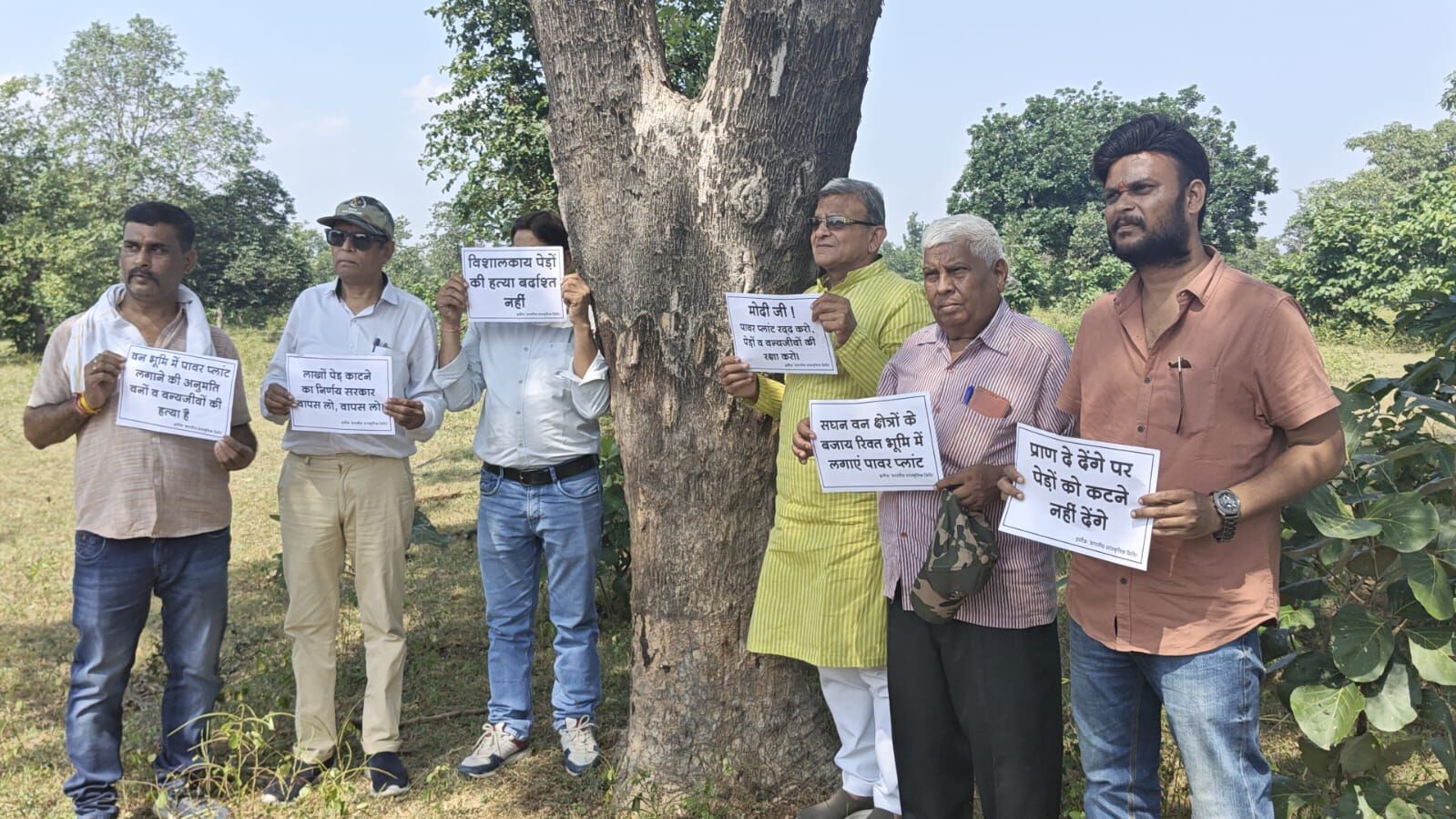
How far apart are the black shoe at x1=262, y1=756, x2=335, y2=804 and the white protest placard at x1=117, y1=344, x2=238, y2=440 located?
120 centimetres

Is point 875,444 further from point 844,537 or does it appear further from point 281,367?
point 281,367

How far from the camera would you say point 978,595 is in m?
2.67

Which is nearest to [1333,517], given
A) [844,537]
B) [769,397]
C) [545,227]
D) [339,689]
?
[844,537]

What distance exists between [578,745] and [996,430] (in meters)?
2.07

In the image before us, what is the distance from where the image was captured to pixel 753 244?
336cm

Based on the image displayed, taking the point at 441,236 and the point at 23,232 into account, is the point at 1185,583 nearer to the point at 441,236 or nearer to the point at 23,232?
the point at 23,232

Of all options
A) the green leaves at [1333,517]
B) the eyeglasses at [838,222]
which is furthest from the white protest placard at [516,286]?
the green leaves at [1333,517]

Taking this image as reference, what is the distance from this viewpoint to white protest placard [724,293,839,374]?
3020 mm

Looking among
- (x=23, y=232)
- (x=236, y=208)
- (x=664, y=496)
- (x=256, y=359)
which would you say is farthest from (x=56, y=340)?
(x=236, y=208)

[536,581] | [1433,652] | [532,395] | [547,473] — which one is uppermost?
[532,395]

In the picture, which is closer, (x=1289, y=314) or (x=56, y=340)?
(x=1289, y=314)

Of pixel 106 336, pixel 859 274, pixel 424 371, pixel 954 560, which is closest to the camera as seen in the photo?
pixel 954 560

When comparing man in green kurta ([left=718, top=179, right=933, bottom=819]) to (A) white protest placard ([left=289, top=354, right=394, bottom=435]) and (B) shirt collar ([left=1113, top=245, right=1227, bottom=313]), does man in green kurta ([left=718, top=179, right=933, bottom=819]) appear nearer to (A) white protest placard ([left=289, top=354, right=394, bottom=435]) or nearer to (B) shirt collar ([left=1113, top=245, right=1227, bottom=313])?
(B) shirt collar ([left=1113, top=245, right=1227, bottom=313])

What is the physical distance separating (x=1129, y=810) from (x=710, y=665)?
1.43 meters
